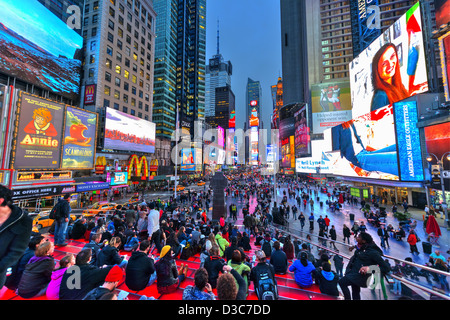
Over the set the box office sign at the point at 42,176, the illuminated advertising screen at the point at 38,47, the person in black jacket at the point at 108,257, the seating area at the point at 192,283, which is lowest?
the seating area at the point at 192,283

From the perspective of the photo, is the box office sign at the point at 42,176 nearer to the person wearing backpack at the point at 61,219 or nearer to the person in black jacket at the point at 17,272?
the person wearing backpack at the point at 61,219

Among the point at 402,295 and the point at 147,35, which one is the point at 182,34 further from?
the point at 402,295

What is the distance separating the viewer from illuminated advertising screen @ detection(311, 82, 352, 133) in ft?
168

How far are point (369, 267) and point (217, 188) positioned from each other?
1670 centimetres

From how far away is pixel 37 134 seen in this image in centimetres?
1948

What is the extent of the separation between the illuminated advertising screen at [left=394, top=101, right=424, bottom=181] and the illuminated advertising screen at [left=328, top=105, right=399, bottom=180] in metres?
0.68

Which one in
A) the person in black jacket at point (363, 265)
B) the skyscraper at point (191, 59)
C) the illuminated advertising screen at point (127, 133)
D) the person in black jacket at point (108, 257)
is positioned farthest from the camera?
the skyscraper at point (191, 59)

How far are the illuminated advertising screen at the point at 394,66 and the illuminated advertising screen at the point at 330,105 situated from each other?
1347 centimetres

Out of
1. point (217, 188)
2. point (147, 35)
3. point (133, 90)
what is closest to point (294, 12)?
point (147, 35)

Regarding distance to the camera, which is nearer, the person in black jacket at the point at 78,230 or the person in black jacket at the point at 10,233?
the person in black jacket at the point at 10,233

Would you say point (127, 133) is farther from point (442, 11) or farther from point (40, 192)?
point (442, 11)

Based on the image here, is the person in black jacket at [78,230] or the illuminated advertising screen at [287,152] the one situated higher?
the illuminated advertising screen at [287,152]

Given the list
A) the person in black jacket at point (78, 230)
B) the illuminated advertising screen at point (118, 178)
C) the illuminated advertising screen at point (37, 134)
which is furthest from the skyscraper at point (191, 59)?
the person in black jacket at point (78, 230)

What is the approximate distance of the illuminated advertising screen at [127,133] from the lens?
106ft
